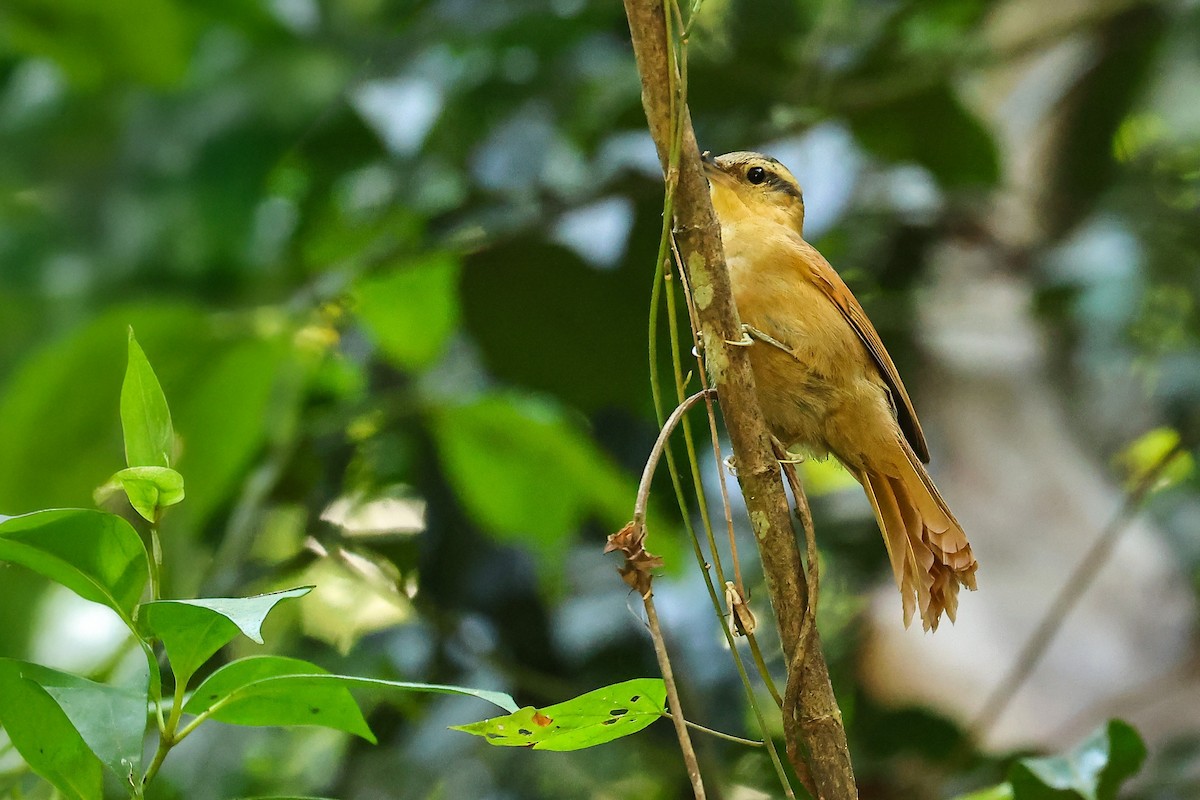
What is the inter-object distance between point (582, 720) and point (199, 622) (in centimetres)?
41

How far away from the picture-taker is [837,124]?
3.61m

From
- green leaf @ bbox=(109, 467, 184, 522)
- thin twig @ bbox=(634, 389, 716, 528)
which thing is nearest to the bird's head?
thin twig @ bbox=(634, 389, 716, 528)

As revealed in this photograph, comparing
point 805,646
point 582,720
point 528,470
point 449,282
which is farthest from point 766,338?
point 449,282

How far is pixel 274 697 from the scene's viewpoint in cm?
125

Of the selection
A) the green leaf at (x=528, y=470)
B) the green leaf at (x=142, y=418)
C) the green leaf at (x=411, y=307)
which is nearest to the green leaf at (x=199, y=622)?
the green leaf at (x=142, y=418)

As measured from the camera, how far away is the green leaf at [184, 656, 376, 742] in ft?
3.98

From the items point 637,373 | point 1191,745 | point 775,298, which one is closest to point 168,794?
point 637,373

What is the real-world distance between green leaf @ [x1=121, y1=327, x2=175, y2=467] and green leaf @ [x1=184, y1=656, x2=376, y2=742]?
24 centimetres

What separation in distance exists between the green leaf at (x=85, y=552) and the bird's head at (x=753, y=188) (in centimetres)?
165

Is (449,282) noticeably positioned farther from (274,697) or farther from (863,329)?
(274,697)

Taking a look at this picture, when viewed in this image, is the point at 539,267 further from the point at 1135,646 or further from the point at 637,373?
the point at 1135,646

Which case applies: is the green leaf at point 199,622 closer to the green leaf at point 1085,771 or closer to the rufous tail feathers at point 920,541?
the rufous tail feathers at point 920,541

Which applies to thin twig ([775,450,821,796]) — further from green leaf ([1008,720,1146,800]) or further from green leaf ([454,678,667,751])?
green leaf ([1008,720,1146,800])

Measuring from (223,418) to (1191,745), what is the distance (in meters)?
2.56
